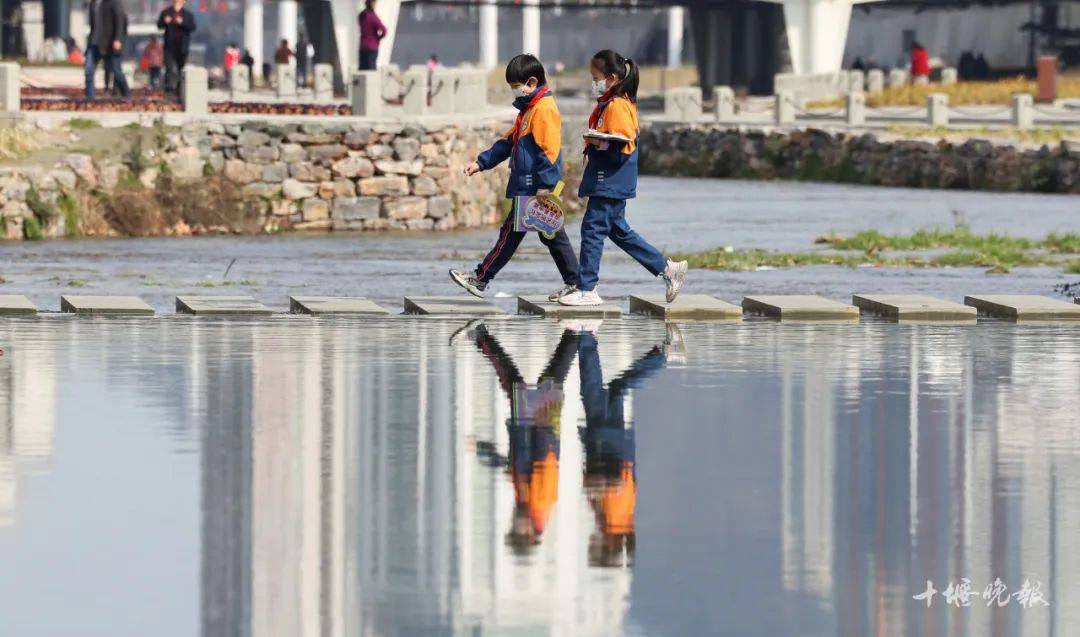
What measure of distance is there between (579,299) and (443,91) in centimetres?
1801

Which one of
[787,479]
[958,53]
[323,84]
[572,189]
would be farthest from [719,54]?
[787,479]

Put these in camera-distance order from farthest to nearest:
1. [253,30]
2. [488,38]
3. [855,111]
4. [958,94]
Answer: [488,38]
[253,30]
[958,94]
[855,111]

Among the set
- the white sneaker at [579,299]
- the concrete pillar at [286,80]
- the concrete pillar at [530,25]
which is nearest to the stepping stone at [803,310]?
Answer: the white sneaker at [579,299]

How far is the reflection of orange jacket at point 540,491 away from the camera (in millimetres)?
8525

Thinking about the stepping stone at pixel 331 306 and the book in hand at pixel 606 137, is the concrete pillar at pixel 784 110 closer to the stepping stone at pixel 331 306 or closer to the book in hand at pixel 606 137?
the stepping stone at pixel 331 306

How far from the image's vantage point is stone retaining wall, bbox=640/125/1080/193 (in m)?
46.9

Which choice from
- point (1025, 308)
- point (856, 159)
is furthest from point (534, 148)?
point (856, 159)

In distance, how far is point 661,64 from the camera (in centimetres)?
11800

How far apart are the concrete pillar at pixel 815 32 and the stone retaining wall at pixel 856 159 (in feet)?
75.0

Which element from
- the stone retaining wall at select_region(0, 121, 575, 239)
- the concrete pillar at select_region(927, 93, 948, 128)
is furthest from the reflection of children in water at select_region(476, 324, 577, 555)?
the concrete pillar at select_region(927, 93, 948, 128)

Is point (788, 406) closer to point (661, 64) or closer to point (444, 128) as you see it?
point (444, 128)

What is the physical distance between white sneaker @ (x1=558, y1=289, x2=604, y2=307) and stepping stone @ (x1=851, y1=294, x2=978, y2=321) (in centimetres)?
179

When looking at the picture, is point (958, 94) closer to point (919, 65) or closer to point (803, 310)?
point (919, 65)

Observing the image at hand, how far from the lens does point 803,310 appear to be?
16.2 m
